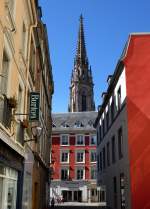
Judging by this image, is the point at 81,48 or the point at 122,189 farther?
the point at 81,48

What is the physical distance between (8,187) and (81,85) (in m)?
99.1

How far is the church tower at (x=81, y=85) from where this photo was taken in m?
108

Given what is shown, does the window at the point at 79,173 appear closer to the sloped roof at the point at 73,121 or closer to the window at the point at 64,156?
the window at the point at 64,156

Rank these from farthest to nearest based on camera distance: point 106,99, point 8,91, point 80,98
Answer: point 80,98 → point 106,99 → point 8,91

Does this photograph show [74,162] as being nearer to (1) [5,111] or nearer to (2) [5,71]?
(2) [5,71]

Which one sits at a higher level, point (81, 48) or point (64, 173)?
point (81, 48)

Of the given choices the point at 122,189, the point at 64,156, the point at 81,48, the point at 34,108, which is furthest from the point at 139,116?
the point at 81,48

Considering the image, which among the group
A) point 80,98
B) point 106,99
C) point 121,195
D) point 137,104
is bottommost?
point 121,195

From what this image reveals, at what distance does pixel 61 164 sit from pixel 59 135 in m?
5.37

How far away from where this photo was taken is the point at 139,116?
22453 millimetres

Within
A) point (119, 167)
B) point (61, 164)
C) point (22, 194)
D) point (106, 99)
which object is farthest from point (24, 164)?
point (61, 164)

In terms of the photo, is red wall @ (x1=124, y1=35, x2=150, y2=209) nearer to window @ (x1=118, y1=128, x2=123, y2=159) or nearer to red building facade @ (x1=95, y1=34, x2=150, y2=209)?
red building facade @ (x1=95, y1=34, x2=150, y2=209)

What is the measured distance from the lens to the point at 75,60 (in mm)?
118062

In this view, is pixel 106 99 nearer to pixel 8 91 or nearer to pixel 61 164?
pixel 8 91
